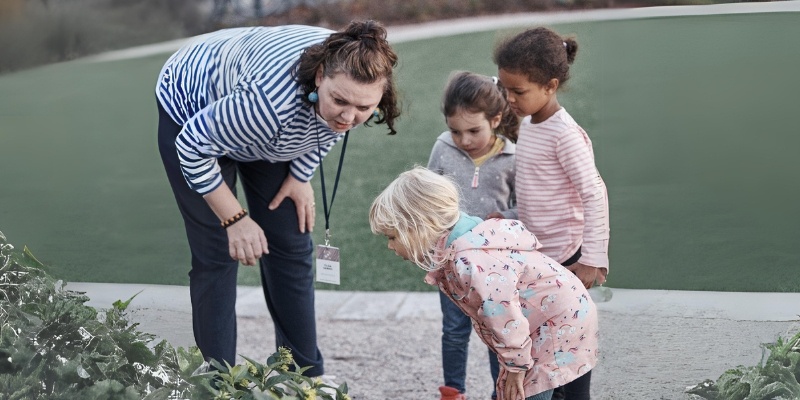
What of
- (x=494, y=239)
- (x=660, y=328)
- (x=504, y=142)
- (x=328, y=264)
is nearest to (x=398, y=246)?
(x=494, y=239)

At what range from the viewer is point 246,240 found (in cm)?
282

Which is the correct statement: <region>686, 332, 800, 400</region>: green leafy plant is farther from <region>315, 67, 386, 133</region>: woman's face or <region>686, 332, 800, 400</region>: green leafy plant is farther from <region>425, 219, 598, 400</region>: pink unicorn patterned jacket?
<region>315, 67, 386, 133</region>: woman's face

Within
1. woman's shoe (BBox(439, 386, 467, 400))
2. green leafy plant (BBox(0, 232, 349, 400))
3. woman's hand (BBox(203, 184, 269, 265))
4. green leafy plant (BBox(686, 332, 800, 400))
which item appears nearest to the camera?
green leafy plant (BBox(0, 232, 349, 400))

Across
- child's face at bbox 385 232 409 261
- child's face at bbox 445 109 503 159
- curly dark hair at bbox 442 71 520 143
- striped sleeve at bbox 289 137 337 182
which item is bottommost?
child's face at bbox 385 232 409 261

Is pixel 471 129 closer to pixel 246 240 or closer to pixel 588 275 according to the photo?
pixel 588 275

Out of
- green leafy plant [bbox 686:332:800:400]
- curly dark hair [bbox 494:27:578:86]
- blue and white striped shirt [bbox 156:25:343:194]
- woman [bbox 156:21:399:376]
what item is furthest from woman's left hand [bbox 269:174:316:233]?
green leafy plant [bbox 686:332:800:400]

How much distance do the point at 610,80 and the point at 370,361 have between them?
1837 millimetres

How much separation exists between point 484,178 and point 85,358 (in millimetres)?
1471

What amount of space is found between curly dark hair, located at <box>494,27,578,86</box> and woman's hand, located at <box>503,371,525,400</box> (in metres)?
0.90

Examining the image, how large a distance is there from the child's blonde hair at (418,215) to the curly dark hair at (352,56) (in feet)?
1.03

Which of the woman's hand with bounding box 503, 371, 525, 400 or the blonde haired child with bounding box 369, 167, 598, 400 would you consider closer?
the blonde haired child with bounding box 369, 167, 598, 400

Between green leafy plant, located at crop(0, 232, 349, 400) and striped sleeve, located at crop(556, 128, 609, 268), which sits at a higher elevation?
striped sleeve, located at crop(556, 128, 609, 268)

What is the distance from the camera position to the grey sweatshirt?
327 centimetres

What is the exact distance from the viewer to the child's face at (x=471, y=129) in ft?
10.7
